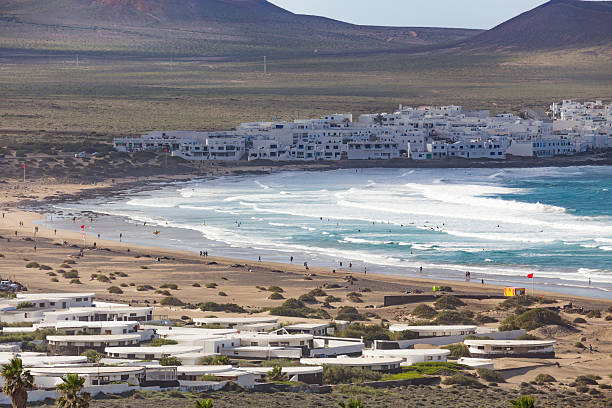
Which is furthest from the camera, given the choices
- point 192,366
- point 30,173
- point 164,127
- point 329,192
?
point 164,127

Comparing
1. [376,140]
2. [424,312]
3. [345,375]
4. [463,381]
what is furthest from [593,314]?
[376,140]

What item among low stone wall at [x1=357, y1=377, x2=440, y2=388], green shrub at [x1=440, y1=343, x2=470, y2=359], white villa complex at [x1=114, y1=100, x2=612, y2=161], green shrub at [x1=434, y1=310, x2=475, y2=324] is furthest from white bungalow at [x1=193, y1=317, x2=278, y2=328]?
white villa complex at [x1=114, y1=100, x2=612, y2=161]

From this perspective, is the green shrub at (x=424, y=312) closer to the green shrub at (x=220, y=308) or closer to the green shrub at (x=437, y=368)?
the green shrub at (x=220, y=308)

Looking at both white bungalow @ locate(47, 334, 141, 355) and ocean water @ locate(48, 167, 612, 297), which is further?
ocean water @ locate(48, 167, 612, 297)

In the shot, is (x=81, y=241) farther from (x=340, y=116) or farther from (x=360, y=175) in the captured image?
(x=340, y=116)

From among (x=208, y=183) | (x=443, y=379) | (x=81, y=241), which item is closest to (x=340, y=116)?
(x=208, y=183)

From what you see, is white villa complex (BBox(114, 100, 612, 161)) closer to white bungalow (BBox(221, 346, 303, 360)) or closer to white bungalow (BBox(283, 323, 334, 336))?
white bungalow (BBox(283, 323, 334, 336))

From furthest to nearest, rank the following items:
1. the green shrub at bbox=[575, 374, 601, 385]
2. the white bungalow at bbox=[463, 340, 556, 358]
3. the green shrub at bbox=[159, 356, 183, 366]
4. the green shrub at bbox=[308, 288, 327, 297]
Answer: the green shrub at bbox=[308, 288, 327, 297] < the white bungalow at bbox=[463, 340, 556, 358] < the green shrub at bbox=[159, 356, 183, 366] < the green shrub at bbox=[575, 374, 601, 385]
